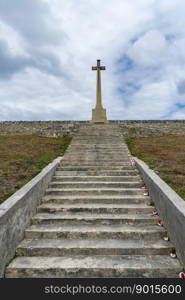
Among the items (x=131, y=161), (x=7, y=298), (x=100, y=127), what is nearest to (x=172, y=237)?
(x=7, y=298)

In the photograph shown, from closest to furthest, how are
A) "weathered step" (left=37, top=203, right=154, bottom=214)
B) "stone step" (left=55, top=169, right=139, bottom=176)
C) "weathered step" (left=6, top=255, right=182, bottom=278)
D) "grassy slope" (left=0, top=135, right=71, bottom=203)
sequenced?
"weathered step" (left=6, top=255, right=182, bottom=278) → "weathered step" (left=37, top=203, right=154, bottom=214) → "grassy slope" (left=0, top=135, right=71, bottom=203) → "stone step" (left=55, top=169, right=139, bottom=176)

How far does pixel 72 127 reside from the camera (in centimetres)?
1708

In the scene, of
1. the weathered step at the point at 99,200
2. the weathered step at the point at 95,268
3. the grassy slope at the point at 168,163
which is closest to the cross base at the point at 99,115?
the grassy slope at the point at 168,163

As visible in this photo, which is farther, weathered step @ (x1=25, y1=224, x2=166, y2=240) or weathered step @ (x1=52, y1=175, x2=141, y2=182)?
weathered step @ (x1=52, y1=175, x2=141, y2=182)

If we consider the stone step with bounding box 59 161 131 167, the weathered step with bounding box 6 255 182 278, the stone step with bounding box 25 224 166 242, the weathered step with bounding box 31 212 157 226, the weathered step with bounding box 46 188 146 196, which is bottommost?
the weathered step with bounding box 6 255 182 278

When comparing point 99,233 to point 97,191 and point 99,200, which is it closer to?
point 99,200

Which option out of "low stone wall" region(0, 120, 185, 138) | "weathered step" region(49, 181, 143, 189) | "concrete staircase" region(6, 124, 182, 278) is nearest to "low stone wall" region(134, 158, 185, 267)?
"concrete staircase" region(6, 124, 182, 278)

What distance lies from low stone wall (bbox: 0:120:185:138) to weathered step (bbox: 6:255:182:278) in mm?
12584

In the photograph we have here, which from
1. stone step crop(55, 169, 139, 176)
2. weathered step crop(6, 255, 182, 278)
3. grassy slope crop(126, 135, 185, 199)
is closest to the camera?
weathered step crop(6, 255, 182, 278)

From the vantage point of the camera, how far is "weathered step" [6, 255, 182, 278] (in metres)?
3.30

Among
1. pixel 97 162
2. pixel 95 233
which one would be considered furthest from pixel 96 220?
pixel 97 162

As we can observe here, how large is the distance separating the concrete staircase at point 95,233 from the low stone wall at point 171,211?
7.5 inches

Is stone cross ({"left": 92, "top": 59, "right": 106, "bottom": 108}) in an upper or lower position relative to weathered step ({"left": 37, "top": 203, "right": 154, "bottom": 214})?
upper

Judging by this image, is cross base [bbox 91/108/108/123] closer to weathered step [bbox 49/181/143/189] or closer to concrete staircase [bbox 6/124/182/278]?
concrete staircase [bbox 6/124/182/278]
